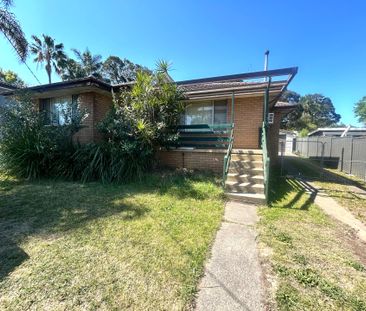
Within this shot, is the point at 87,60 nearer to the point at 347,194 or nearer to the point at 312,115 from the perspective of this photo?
the point at 347,194

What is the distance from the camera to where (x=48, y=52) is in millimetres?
21047

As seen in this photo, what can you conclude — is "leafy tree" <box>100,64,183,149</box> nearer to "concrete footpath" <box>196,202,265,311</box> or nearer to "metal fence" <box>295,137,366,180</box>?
"concrete footpath" <box>196,202,265,311</box>

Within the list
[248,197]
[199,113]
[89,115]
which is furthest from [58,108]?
[248,197]

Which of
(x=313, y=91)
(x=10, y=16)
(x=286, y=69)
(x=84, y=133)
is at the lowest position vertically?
(x=84, y=133)

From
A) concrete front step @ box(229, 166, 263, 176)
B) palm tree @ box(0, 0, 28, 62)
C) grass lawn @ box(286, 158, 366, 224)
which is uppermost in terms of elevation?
palm tree @ box(0, 0, 28, 62)

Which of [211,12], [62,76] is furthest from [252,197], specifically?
[62,76]

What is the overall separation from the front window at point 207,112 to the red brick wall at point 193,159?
1931 mm

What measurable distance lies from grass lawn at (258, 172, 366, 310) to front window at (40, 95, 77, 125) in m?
7.34

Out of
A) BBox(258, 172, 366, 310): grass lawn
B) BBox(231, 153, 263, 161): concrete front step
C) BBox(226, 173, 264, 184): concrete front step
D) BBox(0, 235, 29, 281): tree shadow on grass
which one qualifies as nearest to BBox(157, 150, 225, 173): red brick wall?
BBox(231, 153, 263, 161): concrete front step

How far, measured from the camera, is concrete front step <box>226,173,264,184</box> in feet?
18.8

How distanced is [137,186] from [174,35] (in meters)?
9.39

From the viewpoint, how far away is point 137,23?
10.3 metres

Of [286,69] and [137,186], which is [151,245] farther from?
→ [286,69]

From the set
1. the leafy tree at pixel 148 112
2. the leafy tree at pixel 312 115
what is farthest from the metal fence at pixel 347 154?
the leafy tree at pixel 312 115
